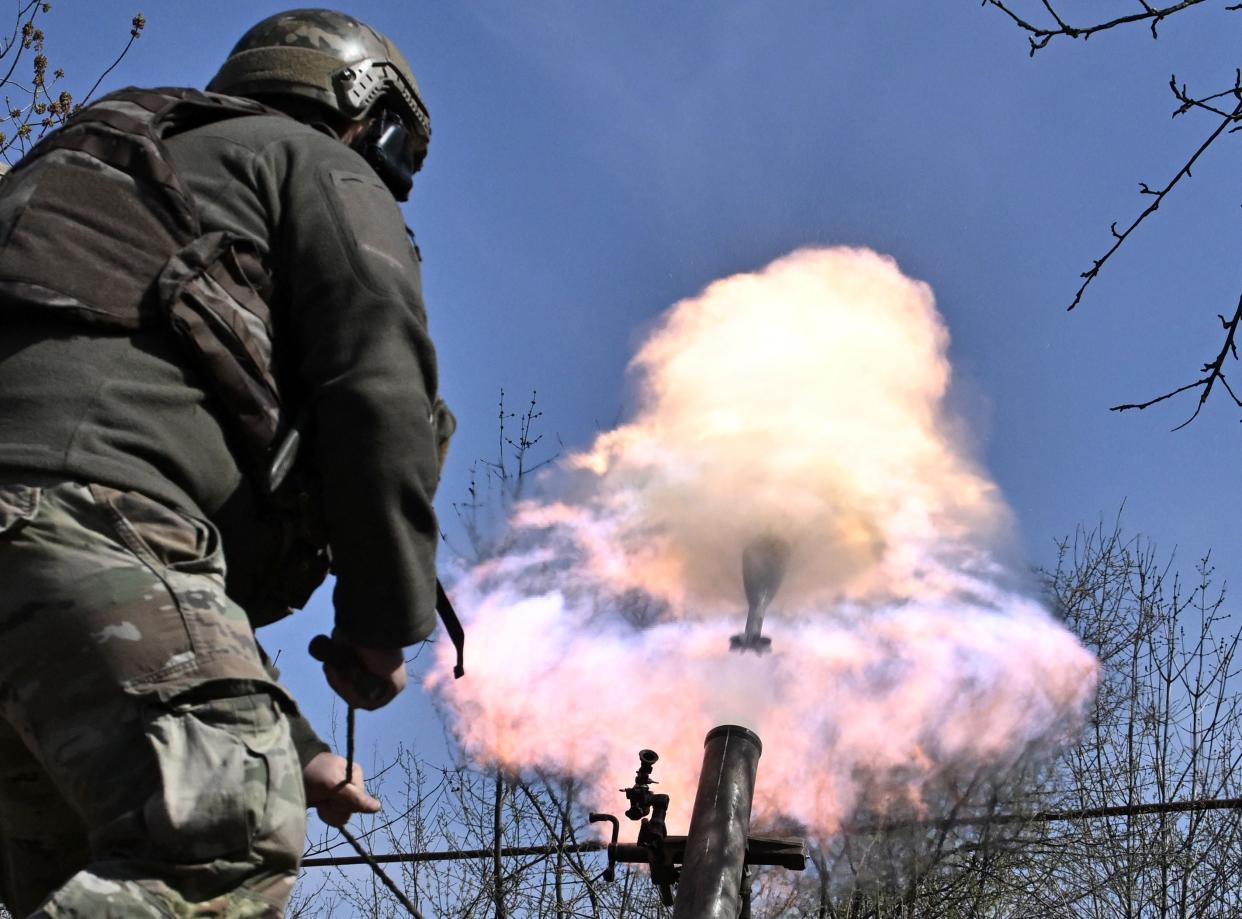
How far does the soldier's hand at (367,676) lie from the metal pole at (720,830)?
139 inches

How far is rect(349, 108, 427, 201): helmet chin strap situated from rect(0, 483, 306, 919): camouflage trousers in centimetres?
122

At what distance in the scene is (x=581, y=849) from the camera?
14125 millimetres

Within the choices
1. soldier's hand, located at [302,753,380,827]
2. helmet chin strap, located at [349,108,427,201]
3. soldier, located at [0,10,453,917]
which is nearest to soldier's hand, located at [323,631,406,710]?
soldier, located at [0,10,453,917]

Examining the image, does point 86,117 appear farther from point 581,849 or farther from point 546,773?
point 581,849

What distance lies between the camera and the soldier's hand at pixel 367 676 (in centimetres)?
249

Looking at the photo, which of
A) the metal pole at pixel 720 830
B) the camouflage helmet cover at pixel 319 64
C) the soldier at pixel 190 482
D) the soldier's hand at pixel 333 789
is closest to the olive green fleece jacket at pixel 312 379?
the soldier at pixel 190 482

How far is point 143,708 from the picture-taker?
6.44 ft

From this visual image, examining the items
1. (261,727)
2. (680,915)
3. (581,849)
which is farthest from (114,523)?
(581,849)

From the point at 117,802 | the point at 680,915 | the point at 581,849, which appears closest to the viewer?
the point at 117,802

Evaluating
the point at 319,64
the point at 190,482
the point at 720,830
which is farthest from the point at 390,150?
the point at 720,830

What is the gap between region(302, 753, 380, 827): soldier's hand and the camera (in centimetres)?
254

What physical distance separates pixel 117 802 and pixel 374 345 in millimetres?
826

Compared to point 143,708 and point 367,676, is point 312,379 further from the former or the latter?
point 143,708

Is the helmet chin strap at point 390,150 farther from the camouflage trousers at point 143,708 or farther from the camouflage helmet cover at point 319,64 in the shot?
the camouflage trousers at point 143,708
